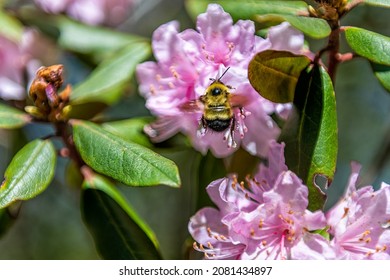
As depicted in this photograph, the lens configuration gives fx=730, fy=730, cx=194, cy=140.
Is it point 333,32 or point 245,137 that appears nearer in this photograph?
point 333,32

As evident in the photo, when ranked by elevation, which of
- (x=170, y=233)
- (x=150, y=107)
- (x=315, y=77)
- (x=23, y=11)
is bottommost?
(x=170, y=233)

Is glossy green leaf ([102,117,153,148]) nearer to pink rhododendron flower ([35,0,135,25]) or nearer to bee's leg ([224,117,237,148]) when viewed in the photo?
A: bee's leg ([224,117,237,148])

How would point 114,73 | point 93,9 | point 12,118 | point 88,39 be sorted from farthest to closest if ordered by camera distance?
point 93,9 < point 88,39 < point 114,73 < point 12,118

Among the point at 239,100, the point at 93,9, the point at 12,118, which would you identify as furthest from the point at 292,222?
the point at 93,9

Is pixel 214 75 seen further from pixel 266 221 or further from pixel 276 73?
pixel 266 221

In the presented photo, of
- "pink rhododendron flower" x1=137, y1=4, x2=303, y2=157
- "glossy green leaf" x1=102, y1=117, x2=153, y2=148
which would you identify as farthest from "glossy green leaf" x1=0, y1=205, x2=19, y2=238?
"pink rhododendron flower" x1=137, y1=4, x2=303, y2=157

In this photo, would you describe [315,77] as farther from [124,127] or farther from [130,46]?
[130,46]

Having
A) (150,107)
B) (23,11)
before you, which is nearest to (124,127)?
(150,107)
